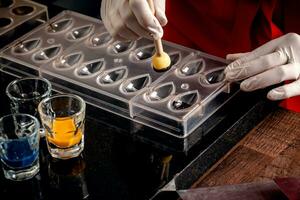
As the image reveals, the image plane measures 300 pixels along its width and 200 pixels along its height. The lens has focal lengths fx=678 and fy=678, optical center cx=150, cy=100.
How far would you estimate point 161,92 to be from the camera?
1.25 metres

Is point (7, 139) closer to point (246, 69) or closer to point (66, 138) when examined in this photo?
point (66, 138)

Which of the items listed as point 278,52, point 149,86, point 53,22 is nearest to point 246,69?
point 278,52

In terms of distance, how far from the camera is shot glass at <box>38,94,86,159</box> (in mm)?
1107

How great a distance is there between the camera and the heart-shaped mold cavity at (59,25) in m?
1.45

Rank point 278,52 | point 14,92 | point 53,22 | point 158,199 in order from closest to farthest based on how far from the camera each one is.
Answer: point 158,199 < point 14,92 < point 278,52 < point 53,22

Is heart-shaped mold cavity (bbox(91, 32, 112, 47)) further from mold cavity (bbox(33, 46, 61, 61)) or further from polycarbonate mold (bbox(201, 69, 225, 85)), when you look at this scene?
polycarbonate mold (bbox(201, 69, 225, 85))

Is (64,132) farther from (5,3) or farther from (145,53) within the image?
(5,3)

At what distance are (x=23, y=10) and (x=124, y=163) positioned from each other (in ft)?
1.89

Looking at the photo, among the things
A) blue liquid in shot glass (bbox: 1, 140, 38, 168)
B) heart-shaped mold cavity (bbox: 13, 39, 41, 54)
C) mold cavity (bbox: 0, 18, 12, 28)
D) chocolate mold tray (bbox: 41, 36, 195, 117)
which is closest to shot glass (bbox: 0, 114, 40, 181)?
blue liquid in shot glass (bbox: 1, 140, 38, 168)

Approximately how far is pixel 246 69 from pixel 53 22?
1.45 ft

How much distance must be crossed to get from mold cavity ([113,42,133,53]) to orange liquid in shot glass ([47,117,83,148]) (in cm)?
31

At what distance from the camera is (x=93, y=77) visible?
1.29 m

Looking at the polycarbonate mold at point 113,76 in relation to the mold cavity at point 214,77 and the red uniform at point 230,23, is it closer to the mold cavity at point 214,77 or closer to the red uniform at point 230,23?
the mold cavity at point 214,77

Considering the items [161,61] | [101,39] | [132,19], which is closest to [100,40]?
[101,39]
